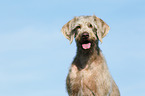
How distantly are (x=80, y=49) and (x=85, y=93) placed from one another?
1522 millimetres

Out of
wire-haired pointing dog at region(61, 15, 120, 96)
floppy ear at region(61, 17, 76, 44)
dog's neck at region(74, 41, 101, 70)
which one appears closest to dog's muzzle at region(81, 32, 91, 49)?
wire-haired pointing dog at region(61, 15, 120, 96)

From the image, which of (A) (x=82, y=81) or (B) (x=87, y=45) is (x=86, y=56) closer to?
(B) (x=87, y=45)

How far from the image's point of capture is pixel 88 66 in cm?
1135

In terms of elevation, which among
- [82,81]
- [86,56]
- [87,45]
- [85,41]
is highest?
[85,41]

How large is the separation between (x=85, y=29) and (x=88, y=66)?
51.8 inches

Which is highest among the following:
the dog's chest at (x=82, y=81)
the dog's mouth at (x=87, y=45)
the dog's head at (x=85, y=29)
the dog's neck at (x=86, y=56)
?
the dog's head at (x=85, y=29)

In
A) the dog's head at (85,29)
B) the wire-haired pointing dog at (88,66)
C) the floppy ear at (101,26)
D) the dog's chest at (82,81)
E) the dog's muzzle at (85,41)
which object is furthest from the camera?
the floppy ear at (101,26)

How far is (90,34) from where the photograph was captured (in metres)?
10.9

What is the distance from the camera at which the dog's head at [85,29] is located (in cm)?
1091

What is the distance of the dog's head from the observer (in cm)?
1091

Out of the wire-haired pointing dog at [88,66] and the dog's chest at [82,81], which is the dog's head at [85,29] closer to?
the wire-haired pointing dog at [88,66]

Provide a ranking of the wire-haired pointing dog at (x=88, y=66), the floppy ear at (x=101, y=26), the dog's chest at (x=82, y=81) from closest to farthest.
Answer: the wire-haired pointing dog at (x=88, y=66)
the dog's chest at (x=82, y=81)
the floppy ear at (x=101, y=26)

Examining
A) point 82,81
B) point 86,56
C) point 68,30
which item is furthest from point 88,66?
point 68,30

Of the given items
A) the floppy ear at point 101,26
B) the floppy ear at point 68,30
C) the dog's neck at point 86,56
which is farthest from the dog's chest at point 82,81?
the floppy ear at point 101,26
